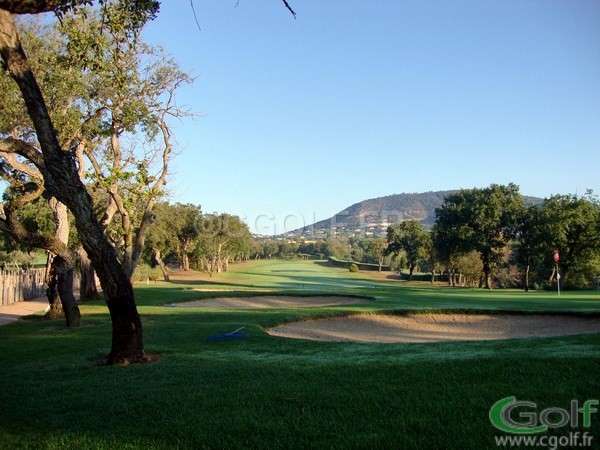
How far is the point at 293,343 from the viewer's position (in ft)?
38.3

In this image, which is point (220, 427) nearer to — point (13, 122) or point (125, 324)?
point (125, 324)

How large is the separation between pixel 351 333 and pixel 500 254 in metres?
41.0

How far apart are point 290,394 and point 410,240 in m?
66.0

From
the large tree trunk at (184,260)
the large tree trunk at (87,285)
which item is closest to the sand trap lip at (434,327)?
the large tree trunk at (87,285)

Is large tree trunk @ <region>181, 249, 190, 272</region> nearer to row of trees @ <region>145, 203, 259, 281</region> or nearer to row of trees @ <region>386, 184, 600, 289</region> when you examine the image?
row of trees @ <region>145, 203, 259, 281</region>

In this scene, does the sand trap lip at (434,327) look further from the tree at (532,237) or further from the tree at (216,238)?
the tree at (216,238)

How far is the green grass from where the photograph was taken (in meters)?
4.70

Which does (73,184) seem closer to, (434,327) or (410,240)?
(434,327)

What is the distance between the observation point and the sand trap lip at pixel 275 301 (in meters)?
26.8

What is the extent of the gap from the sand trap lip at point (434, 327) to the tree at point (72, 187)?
6403mm

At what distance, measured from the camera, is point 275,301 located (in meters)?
28.4

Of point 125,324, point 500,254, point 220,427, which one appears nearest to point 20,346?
point 125,324

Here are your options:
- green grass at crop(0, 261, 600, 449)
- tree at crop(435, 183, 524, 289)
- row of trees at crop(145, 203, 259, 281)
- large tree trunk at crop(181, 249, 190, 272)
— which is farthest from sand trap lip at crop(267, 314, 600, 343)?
large tree trunk at crop(181, 249, 190, 272)

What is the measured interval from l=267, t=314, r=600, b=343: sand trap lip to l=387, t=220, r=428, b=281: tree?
164 feet
